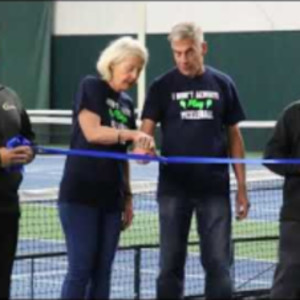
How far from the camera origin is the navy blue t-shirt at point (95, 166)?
557cm

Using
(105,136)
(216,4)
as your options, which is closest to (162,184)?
(105,136)

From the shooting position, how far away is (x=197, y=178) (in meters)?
5.82

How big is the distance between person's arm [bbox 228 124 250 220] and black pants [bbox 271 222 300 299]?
1.17 feet

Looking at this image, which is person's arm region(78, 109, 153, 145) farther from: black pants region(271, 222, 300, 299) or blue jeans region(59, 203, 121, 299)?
black pants region(271, 222, 300, 299)

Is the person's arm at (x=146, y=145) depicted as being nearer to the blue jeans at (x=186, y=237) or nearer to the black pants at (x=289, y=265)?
the blue jeans at (x=186, y=237)

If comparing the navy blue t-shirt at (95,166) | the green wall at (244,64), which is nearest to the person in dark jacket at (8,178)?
the navy blue t-shirt at (95,166)

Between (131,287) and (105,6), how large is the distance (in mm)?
19458

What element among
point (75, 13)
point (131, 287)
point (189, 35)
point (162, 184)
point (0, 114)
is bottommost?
point (131, 287)

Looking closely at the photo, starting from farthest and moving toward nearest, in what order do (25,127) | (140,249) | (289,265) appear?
(140,249) < (289,265) < (25,127)

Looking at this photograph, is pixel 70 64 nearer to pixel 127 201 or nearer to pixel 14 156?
pixel 127 201

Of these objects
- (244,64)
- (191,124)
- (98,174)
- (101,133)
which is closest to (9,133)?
(101,133)

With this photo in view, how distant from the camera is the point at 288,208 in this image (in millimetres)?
5637

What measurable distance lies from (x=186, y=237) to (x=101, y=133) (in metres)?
0.83

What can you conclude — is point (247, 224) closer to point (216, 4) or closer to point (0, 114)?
point (0, 114)
